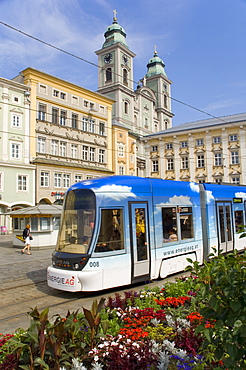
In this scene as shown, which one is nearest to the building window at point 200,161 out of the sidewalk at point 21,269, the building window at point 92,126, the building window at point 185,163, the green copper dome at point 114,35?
the building window at point 185,163

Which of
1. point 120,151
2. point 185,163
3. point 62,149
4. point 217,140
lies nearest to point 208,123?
point 217,140

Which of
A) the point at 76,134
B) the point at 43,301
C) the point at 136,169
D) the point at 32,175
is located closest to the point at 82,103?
the point at 76,134

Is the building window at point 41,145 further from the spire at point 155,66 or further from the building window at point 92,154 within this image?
the spire at point 155,66

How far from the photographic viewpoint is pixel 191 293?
6773 millimetres

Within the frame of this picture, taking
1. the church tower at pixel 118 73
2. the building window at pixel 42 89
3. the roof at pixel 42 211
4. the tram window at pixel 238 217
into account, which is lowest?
the tram window at pixel 238 217

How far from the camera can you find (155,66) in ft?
239

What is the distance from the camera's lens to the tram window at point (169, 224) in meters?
9.56

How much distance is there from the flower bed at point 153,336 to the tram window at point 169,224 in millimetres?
3549

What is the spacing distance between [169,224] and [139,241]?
5.06 ft

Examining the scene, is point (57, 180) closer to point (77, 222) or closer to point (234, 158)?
point (234, 158)

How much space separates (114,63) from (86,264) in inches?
2129

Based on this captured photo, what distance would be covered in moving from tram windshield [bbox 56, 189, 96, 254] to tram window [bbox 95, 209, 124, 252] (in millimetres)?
265

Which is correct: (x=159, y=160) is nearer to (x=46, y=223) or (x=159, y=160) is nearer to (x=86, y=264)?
(x=46, y=223)

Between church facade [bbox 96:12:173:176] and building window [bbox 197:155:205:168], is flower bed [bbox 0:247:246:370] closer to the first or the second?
church facade [bbox 96:12:173:176]
